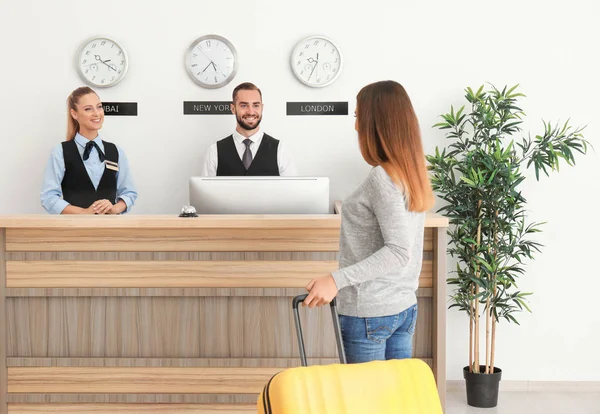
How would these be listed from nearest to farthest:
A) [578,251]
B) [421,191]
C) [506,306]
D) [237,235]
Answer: [421,191] < [237,235] < [506,306] < [578,251]

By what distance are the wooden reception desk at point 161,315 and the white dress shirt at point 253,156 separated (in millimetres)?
1513

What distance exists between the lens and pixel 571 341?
4.73 m

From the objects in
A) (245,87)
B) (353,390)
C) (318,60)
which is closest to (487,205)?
(318,60)

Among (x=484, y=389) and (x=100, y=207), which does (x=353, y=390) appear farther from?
(x=484, y=389)

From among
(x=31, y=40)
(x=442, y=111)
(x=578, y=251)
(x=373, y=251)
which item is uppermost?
(x=31, y=40)

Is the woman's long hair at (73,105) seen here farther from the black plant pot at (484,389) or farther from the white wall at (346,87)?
the black plant pot at (484,389)

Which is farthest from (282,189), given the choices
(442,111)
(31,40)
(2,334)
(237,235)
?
(31,40)

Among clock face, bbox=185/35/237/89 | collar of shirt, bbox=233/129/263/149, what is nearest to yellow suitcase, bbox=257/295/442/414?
collar of shirt, bbox=233/129/263/149

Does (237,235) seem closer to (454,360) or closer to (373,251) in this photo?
(373,251)

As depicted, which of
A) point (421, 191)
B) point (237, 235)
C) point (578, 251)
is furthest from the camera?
point (578, 251)

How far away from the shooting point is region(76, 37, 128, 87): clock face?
4.75 meters

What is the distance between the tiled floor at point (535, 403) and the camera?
4246mm

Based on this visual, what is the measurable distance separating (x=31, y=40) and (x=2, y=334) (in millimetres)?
2432

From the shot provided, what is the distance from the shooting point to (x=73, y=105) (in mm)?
4406
